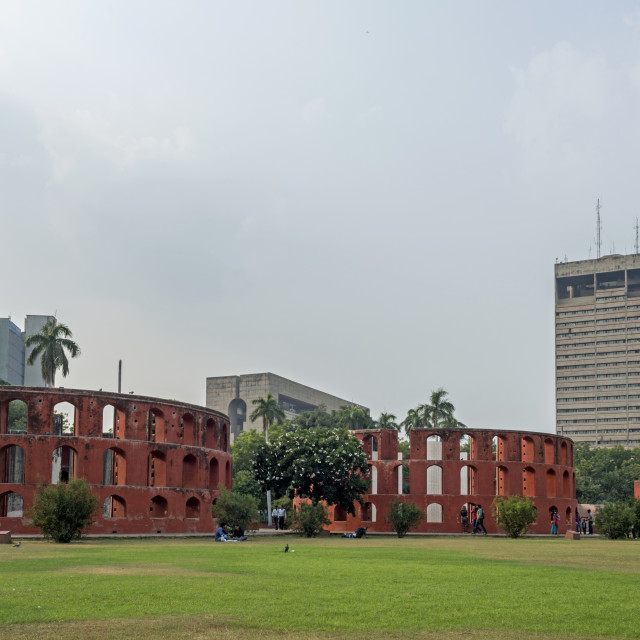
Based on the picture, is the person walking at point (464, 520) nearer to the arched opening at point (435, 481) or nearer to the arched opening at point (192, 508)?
the arched opening at point (435, 481)

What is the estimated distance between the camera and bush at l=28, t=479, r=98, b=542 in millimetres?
29000

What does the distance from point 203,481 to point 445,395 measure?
3828 cm

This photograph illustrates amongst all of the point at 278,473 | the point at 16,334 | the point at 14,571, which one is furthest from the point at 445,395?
the point at 14,571

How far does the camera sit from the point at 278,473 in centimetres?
4350

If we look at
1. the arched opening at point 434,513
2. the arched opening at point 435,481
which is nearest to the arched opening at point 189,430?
the arched opening at point 435,481

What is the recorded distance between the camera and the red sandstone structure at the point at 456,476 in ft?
168

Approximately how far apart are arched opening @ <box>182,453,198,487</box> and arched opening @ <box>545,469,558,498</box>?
22.6m

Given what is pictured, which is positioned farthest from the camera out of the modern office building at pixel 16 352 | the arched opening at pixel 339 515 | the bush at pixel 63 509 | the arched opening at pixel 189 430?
the modern office building at pixel 16 352

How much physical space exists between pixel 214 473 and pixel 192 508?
2.75 meters

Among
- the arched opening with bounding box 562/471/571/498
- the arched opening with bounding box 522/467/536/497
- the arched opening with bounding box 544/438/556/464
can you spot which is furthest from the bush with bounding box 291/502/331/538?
the arched opening with bounding box 562/471/571/498

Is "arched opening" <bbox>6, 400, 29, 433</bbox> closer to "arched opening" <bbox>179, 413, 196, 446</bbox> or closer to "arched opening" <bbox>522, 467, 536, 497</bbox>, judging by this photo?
"arched opening" <bbox>179, 413, 196, 446</bbox>

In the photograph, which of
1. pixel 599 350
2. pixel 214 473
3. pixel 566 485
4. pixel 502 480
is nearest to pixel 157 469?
pixel 214 473

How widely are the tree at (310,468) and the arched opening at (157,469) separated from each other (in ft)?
14.8

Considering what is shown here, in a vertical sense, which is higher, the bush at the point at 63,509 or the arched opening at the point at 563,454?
the arched opening at the point at 563,454
